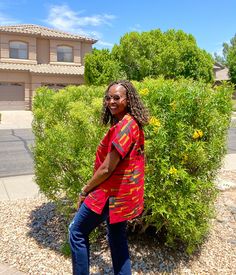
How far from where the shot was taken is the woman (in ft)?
8.51

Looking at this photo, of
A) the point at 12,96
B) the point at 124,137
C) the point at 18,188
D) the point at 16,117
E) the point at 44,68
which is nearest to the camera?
the point at 124,137

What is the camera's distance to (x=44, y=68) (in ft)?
97.6

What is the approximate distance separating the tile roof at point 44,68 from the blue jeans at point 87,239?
27.4m

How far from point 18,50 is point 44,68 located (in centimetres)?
307

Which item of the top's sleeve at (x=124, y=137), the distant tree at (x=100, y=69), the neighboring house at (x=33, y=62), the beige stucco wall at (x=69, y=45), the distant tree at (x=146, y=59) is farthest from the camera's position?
the beige stucco wall at (x=69, y=45)

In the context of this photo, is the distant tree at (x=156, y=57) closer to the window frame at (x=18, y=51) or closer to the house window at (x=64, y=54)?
the house window at (x=64, y=54)

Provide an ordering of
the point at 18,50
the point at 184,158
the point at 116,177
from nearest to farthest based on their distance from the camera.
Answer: the point at 116,177 < the point at 184,158 < the point at 18,50

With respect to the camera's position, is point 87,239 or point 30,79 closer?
point 87,239

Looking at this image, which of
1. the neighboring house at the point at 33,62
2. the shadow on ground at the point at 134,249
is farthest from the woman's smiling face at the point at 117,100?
the neighboring house at the point at 33,62

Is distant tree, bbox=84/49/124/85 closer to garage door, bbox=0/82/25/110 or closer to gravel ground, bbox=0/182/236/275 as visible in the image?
garage door, bbox=0/82/25/110

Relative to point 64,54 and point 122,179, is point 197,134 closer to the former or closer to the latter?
point 122,179

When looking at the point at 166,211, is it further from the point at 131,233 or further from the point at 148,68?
the point at 148,68

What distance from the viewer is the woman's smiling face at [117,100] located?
2.75m

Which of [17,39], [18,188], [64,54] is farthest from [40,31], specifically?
[18,188]
